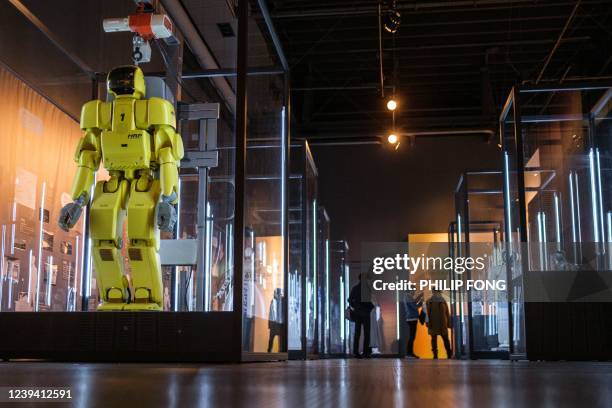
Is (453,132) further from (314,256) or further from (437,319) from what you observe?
(314,256)

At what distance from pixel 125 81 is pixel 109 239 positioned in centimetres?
92

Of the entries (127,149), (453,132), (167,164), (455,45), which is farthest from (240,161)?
(453,132)

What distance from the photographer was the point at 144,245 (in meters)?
4.25

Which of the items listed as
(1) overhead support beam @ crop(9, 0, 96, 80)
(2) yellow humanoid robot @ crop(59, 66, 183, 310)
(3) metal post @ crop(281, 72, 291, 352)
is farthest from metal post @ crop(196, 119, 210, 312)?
(1) overhead support beam @ crop(9, 0, 96, 80)

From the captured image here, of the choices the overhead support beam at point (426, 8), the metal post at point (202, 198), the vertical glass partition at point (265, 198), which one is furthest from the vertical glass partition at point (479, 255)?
the metal post at point (202, 198)

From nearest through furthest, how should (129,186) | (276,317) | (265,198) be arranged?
1. (129,186)
2. (265,198)
3. (276,317)

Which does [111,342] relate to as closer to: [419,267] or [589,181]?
[589,181]

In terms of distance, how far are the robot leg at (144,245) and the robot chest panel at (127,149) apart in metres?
0.11

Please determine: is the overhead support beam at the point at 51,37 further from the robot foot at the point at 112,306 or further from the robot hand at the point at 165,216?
the robot foot at the point at 112,306

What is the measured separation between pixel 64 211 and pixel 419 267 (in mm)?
12340

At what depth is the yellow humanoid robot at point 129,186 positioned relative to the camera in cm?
425

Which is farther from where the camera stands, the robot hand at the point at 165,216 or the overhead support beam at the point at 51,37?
the overhead support beam at the point at 51,37

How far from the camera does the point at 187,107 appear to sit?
5164 mm

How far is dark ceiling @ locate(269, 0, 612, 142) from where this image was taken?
1090 cm
